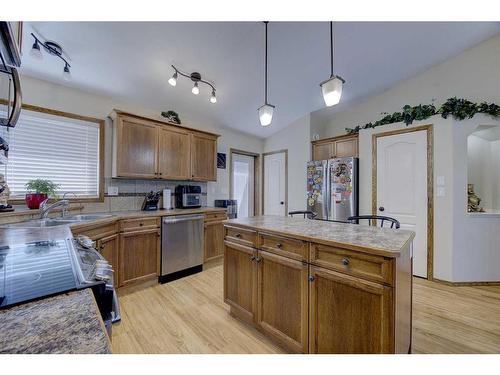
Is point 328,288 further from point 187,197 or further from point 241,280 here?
point 187,197

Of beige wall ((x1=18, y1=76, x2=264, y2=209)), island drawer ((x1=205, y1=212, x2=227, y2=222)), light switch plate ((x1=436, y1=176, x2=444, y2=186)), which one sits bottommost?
island drawer ((x1=205, y1=212, x2=227, y2=222))

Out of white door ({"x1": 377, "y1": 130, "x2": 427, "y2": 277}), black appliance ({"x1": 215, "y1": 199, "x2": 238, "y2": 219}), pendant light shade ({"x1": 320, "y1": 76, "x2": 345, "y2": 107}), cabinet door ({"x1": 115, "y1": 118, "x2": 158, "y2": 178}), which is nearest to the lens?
pendant light shade ({"x1": 320, "y1": 76, "x2": 345, "y2": 107})

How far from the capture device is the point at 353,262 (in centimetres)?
120

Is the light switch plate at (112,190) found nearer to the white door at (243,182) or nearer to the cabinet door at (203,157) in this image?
the cabinet door at (203,157)

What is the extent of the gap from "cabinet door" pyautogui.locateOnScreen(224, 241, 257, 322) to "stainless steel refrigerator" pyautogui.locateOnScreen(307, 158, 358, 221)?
2.23m

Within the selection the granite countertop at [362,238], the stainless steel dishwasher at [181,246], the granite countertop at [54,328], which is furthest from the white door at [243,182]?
the granite countertop at [54,328]

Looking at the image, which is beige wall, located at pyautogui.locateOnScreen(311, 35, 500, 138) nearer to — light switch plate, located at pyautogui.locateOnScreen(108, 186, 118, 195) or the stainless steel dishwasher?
the stainless steel dishwasher

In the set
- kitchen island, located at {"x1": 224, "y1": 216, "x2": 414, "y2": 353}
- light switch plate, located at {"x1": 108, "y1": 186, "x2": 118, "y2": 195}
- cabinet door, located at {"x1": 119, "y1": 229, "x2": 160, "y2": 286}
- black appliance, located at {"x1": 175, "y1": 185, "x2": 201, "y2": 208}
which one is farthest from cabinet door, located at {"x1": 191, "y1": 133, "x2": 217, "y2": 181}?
kitchen island, located at {"x1": 224, "y1": 216, "x2": 414, "y2": 353}

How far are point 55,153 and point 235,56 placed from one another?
239cm

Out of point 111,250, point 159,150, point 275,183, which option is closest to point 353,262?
point 111,250

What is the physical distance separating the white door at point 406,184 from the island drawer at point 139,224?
10.4 feet

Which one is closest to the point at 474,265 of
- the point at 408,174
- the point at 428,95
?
the point at 408,174

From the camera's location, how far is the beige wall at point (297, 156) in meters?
4.23

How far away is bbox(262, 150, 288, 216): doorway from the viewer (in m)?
4.57
